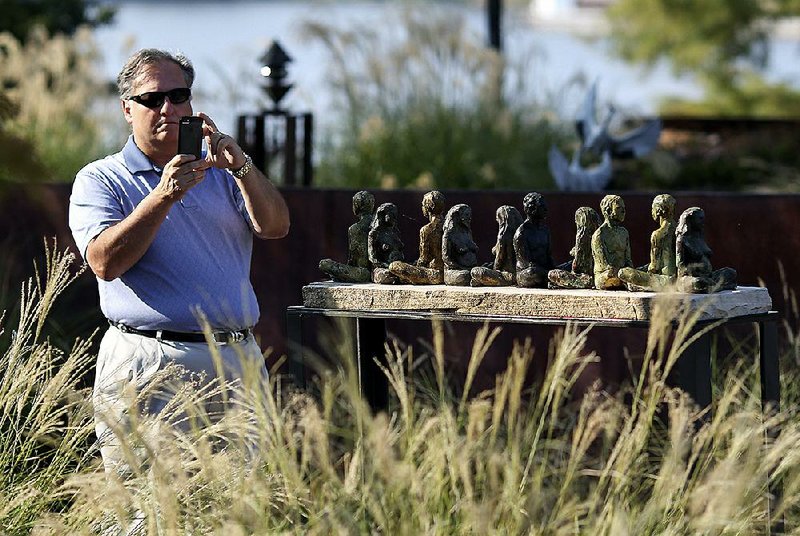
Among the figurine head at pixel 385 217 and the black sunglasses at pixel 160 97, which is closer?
the black sunglasses at pixel 160 97

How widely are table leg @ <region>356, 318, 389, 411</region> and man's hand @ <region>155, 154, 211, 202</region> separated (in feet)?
3.63

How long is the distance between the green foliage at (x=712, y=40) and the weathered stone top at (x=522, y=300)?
48.3ft

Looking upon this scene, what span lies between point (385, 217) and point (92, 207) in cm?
105

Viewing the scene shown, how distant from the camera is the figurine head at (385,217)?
531 cm

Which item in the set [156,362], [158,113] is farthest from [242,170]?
[156,362]

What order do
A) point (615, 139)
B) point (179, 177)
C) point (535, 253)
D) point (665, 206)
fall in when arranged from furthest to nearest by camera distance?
A: point (615, 139) → point (535, 253) → point (665, 206) → point (179, 177)

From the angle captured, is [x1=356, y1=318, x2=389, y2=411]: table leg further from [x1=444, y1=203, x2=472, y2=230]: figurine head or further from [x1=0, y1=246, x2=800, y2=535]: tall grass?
[x1=0, y1=246, x2=800, y2=535]: tall grass

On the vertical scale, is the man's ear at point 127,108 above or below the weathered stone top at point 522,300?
above

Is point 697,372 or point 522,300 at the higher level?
point 522,300

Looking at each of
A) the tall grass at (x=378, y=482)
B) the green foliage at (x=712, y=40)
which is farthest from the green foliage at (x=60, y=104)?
the green foliage at (x=712, y=40)

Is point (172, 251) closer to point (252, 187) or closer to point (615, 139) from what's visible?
point (252, 187)

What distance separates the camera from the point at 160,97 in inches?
184

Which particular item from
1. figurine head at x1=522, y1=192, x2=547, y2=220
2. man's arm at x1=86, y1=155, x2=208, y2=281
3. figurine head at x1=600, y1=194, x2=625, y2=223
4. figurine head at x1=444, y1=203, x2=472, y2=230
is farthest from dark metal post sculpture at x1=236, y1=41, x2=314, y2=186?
man's arm at x1=86, y1=155, x2=208, y2=281

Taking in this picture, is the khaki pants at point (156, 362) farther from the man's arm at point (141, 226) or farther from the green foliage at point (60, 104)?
the green foliage at point (60, 104)
